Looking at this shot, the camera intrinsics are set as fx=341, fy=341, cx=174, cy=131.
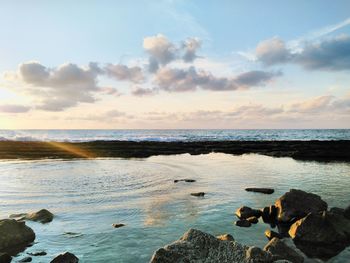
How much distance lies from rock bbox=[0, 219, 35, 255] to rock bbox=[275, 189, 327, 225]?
11154 mm

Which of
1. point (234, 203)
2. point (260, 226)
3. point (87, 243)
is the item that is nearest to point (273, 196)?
point (234, 203)

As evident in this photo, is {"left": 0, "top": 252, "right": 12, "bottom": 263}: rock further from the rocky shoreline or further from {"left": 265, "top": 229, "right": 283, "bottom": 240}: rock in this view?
the rocky shoreline

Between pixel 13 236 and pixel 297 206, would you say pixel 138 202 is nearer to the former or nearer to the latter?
pixel 13 236

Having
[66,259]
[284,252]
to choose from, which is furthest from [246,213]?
[66,259]

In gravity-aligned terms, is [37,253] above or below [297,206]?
below

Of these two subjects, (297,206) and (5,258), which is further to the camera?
(297,206)

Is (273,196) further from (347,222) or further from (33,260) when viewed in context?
(33,260)

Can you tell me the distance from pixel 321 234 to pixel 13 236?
1183 centimetres

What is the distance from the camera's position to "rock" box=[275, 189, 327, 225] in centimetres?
1622

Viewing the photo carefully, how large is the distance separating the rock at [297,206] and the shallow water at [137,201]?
4.95 ft

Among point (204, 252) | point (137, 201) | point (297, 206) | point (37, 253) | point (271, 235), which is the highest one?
point (204, 252)

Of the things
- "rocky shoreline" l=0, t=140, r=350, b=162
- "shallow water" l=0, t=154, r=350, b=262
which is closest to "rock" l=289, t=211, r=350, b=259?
"shallow water" l=0, t=154, r=350, b=262

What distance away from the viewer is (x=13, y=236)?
1286cm

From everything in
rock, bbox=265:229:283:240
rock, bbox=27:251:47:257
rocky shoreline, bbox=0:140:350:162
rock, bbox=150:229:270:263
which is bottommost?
rock, bbox=27:251:47:257
